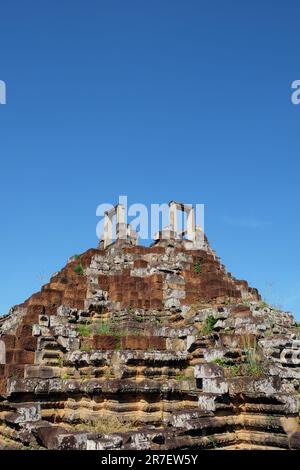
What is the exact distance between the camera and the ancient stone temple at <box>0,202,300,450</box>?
8.20m

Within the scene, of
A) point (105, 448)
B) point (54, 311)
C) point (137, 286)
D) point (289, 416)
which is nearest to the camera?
point (105, 448)

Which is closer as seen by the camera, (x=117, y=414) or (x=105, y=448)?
(x=105, y=448)

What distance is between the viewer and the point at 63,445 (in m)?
6.84

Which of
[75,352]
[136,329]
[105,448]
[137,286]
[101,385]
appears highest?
[137,286]

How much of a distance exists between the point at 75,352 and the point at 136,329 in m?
1.78

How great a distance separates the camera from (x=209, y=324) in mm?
11648

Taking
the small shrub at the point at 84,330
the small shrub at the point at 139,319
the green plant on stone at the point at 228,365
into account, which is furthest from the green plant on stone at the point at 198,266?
the green plant on stone at the point at 228,365

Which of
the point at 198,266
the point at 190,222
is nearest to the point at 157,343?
the point at 198,266

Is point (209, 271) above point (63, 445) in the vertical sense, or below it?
above

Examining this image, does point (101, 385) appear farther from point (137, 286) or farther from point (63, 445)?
point (137, 286)

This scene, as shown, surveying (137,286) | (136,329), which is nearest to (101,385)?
(136,329)

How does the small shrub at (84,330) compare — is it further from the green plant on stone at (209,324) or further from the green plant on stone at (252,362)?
the green plant on stone at (252,362)

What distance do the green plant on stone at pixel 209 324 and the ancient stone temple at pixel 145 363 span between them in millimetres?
38

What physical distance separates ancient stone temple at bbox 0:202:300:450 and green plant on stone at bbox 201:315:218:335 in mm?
38
